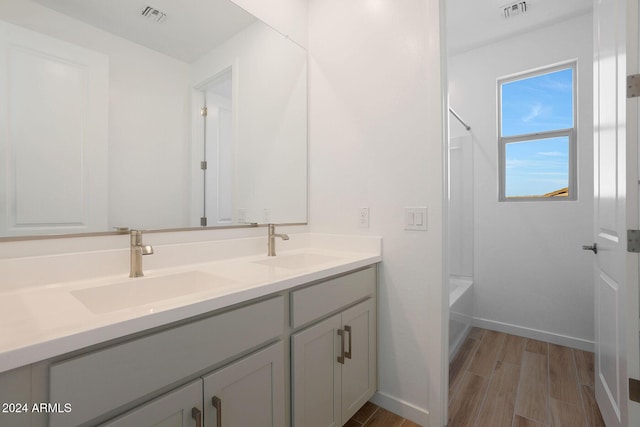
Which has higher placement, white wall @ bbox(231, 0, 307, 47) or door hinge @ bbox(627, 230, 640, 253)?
white wall @ bbox(231, 0, 307, 47)

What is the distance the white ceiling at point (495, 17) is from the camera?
7.60 feet

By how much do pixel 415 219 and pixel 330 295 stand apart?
0.60 m

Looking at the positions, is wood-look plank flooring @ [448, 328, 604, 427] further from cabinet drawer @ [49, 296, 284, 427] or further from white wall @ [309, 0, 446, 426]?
cabinet drawer @ [49, 296, 284, 427]

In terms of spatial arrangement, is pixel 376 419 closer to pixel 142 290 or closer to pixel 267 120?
pixel 142 290

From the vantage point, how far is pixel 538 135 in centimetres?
271

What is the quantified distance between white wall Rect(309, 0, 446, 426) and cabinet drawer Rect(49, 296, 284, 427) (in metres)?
0.88

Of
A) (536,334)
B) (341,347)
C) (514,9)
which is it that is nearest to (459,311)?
(536,334)

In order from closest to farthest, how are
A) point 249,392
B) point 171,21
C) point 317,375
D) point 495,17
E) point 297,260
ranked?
point 249,392 < point 317,375 < point 171,21 < point 297,260 < point 495,17

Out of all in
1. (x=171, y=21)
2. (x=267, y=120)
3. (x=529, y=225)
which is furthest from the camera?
(x=529, y=225)

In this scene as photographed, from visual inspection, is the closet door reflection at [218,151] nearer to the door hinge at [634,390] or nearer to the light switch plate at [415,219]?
the light switch plate at [415,219]

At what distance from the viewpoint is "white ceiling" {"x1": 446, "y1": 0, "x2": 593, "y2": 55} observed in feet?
7.60

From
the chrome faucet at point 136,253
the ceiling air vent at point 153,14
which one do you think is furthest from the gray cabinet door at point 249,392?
the ceiling air vent at point 153,14

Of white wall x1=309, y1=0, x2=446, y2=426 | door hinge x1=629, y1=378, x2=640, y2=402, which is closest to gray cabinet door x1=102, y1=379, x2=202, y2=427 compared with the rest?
white wall x1=309, y1=0, x2=446, y2=426

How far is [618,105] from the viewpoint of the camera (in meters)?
1.28
